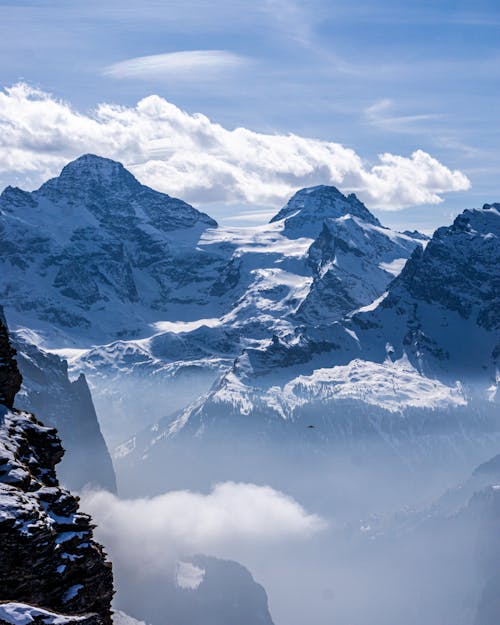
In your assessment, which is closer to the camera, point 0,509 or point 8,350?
point 0,509

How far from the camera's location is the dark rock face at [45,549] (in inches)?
1914

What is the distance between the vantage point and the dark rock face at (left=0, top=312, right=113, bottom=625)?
48625 millimetres

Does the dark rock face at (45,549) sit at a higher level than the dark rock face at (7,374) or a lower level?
lower

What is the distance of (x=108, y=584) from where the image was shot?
178ft

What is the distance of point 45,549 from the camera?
49875 mm

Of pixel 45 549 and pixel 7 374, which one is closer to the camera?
pixel 45 549

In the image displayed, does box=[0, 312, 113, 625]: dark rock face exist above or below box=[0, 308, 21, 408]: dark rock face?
below

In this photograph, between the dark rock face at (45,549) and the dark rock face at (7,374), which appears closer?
the dark rock face at (45,549)

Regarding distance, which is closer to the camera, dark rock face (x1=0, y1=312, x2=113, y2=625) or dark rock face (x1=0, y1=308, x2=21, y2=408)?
dark rock face (x1=0, y1=312, x2=113, y2=625)

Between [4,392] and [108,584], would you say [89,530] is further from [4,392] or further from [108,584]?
[4,392]

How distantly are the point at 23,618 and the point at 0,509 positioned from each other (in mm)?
7949

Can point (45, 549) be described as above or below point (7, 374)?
below

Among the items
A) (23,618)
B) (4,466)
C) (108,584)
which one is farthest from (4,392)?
(23,618)

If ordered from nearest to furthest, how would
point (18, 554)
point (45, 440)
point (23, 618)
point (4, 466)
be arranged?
point (23, 618) → point (18, 554) → point (4, 466) → point (45, 440)
